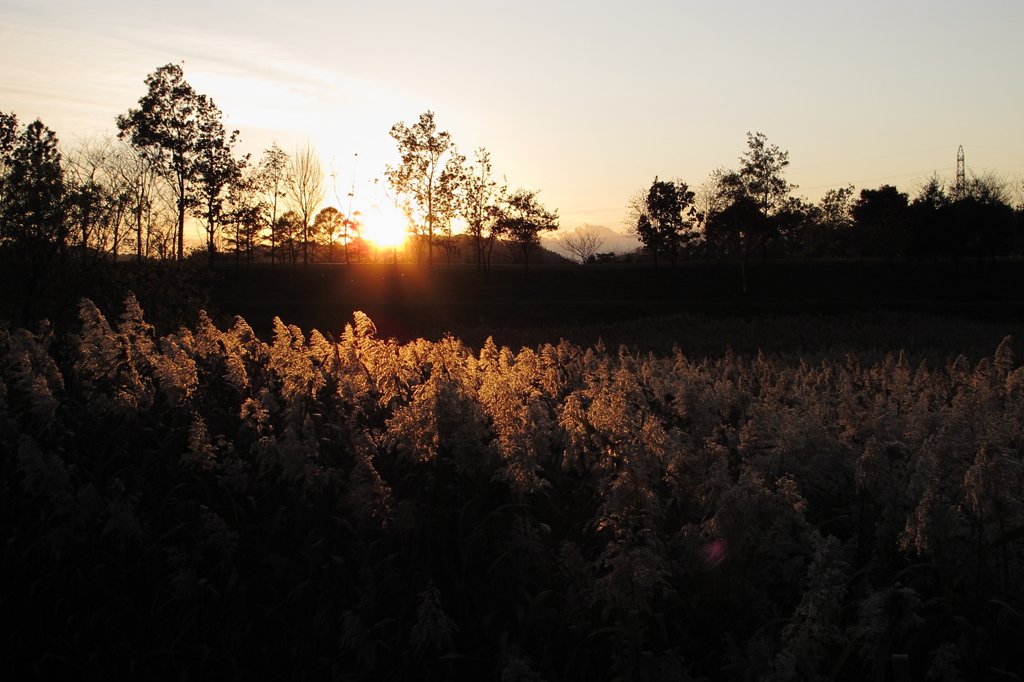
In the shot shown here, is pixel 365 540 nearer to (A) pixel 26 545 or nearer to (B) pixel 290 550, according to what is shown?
(B) pixel 290 550

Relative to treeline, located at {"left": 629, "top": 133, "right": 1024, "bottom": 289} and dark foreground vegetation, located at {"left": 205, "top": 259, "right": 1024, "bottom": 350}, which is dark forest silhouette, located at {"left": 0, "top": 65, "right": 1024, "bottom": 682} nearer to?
dark foreground vegetation, located at {"left": 205, "top": 259, "right": 1024, "bottom": 350}

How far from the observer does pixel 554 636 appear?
3.87 metres

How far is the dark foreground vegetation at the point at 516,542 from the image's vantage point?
3.28 metres

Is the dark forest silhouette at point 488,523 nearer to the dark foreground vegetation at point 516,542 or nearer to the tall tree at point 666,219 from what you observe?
the dark foreground vegetation at point 516,542

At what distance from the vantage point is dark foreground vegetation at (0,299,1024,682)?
10.7 feet

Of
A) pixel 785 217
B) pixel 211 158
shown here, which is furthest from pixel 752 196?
pixel 211 158

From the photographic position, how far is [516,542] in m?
4.12

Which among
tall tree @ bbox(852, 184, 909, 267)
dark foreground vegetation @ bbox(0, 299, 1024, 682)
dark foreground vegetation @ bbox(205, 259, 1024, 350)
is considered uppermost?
tall tree @ bbox(852, 184, 909, 267)

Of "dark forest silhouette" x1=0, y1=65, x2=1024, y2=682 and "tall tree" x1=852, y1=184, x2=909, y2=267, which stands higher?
"tall tree" x1=852, y1=184, x2=909, y2=267

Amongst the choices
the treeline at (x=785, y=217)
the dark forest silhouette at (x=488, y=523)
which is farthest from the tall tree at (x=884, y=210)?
the dark forest silhouette at (x=488, y=523)

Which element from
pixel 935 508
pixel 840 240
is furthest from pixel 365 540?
pixel 840 240

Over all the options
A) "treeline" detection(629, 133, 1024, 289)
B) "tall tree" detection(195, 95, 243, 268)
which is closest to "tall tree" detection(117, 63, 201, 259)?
"tall tree" detection(195, 95, 243, 268)

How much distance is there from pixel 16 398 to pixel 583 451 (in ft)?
16.8

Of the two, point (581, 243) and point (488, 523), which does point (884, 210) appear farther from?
→ point (488, 523)
